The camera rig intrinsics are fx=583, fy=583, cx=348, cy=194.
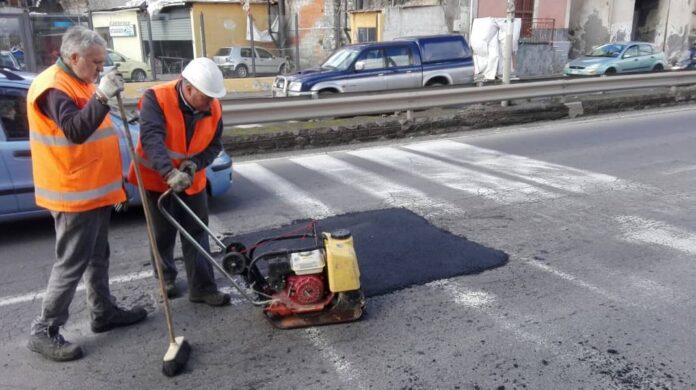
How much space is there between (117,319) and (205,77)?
173 centimetres

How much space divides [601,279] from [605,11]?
28661 millimetres

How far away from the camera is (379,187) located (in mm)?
7273

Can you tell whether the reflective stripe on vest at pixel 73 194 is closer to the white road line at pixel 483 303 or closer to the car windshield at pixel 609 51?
the white road line at pixel 483 303

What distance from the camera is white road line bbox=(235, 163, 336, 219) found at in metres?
6.37

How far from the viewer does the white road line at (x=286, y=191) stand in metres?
6.37

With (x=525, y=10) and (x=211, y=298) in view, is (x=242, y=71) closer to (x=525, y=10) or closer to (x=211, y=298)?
(x=525, y=10)

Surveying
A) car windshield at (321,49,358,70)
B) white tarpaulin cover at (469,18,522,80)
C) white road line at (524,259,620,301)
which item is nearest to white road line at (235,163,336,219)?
white road line at (524,259,620,301)

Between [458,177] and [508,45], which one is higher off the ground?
[508,45]

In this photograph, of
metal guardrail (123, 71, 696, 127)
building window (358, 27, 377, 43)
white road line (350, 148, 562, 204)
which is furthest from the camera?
building window (358, 27, 377, 43)

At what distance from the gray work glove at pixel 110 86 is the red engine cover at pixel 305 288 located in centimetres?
158

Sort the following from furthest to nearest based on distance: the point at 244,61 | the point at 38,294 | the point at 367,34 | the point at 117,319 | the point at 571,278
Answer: the point at 367,34
the point at 244,61
the point at 571,278
the point at 38,294
the point at 117,319

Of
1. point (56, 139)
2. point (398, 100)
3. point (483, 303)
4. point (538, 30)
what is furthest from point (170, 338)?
point (538, 30)

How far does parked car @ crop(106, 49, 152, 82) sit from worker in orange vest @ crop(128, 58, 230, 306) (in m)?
17.9

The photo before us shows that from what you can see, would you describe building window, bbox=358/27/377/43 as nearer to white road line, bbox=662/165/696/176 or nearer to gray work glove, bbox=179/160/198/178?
white road line, bbox=662/165/696/176
